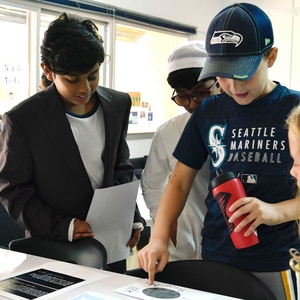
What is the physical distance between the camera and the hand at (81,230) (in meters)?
1.48

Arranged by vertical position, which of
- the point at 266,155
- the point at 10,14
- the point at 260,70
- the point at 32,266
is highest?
the point at 10,14

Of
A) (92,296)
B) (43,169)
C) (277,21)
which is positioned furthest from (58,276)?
(277,21)

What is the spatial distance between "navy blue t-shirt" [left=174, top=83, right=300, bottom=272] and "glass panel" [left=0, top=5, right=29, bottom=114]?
11.1ft

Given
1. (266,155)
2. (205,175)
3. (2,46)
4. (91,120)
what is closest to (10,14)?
(2,46)

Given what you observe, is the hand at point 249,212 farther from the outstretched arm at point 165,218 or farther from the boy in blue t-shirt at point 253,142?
the outstretched arm at point 165,218

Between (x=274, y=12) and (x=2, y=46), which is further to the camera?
(x=274, y=12)

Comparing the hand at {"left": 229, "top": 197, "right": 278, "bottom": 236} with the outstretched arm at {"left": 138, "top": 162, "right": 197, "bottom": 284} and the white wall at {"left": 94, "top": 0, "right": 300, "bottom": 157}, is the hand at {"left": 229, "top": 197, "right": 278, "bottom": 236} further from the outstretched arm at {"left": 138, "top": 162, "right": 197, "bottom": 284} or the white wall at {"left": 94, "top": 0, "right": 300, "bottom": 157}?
the white wall at {"left": 94, "top": 0, "right": 300, "bottom": 157}

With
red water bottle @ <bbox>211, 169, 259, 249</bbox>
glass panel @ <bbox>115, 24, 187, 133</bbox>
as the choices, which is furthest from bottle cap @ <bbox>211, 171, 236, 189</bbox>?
glass panel @ <bbox>115, 24, 187, 133</bbox>

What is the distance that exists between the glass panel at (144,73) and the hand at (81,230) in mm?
3908

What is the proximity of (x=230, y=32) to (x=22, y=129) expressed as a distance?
750mm

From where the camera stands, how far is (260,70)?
1173 mm

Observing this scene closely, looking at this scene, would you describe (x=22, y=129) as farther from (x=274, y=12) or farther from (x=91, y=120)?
(x=274, y=12)

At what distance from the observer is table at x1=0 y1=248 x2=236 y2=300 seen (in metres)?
1.04

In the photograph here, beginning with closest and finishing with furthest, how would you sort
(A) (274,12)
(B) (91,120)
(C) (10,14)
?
(B) (91,120) → (C) (10,14) → (A) (274,12)
